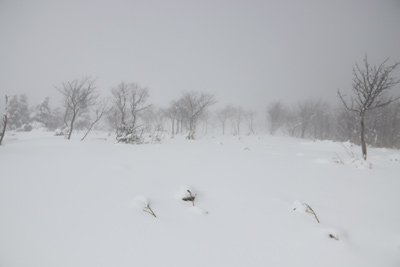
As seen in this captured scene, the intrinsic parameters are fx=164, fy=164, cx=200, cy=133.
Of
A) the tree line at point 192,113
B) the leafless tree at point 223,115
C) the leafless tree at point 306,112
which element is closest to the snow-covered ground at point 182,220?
the tree line at point 192,113

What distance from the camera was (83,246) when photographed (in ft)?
4.85

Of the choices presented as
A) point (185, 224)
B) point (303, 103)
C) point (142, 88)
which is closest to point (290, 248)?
point (185, 224)

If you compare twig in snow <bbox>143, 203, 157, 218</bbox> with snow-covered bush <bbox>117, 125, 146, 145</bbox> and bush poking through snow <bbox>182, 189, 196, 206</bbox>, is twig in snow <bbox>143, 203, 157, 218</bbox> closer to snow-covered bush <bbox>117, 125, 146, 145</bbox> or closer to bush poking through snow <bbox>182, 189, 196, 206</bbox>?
bush poking through snow <bbox>182, 189, 196, 206</bbox>

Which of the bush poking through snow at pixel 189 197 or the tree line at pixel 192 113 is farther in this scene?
the tree line at pixel 192 113

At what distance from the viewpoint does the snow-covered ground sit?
1502 mm

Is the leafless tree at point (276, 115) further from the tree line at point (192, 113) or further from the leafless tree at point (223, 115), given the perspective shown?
the leafless tree at point (223, 115)

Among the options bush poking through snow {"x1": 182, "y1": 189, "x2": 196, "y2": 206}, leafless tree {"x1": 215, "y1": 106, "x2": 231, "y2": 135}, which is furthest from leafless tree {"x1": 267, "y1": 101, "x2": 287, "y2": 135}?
bush poking through snow {"x1": 182, "y1": 189, "x2": 196, "y2": 206}

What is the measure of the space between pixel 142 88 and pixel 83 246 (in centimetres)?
2407

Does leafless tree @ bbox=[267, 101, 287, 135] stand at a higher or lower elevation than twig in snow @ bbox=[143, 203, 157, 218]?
higher

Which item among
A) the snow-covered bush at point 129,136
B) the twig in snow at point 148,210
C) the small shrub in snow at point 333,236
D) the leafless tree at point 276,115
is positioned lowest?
the small shrub in snow at point 333,236

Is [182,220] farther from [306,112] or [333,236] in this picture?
[306,112]

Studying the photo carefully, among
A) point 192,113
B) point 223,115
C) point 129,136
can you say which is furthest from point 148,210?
point 223,115

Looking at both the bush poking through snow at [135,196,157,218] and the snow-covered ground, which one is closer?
the snow-covered ground

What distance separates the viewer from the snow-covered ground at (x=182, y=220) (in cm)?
150
